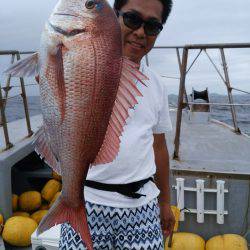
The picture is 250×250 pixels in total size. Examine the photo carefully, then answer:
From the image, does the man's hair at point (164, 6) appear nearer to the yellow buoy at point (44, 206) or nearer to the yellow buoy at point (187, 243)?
the yellow buoy at point (187, 243)

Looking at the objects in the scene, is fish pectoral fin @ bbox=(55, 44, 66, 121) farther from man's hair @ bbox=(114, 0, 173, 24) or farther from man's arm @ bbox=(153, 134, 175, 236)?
man's arm @ bbox=(153, 134, 175, 236)

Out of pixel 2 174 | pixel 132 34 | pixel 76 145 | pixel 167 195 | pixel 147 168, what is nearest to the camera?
pixel 76 145

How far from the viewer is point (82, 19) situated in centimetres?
145

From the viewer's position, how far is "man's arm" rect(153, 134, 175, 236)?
2680 millimetres

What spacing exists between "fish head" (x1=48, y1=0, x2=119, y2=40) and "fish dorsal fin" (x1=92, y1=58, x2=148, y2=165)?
157 millimetres

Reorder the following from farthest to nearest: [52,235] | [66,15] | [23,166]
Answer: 1. [23,166]
2. [52,235]
3. [66,15]

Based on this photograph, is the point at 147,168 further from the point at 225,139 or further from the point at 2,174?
the point at 225,139

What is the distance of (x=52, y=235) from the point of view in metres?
3.58

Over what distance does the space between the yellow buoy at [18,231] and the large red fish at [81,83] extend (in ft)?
10.4

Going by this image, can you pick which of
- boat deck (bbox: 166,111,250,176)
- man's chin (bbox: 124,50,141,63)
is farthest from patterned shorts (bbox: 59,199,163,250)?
boat deck (bbox: 166,111,250,176)

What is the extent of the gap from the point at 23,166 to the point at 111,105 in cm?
524

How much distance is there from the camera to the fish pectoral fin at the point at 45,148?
1626mm

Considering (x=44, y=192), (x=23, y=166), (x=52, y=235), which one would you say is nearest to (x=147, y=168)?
(x=52, y=235)

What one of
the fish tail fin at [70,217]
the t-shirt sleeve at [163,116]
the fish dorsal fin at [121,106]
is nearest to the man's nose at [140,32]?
the t-shirt sleeve at [163,116]
